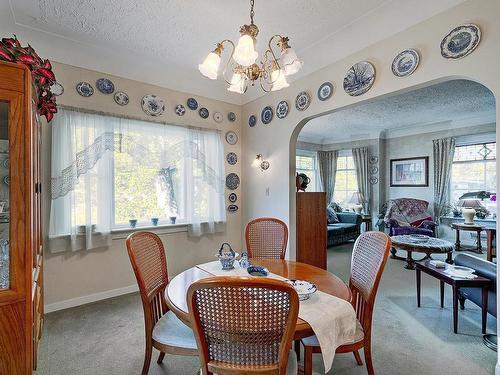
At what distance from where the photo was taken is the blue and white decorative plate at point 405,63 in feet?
7.00

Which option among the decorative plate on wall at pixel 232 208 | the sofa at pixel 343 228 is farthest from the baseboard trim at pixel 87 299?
the sofa at pixel 343 228

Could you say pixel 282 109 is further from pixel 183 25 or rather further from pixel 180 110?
pixel 183 25

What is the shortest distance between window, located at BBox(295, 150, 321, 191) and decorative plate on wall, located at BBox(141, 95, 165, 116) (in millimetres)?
4828

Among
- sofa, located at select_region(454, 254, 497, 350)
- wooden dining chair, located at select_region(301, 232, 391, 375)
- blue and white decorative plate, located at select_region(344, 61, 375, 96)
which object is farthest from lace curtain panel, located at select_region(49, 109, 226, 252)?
sofa, located at select_region(454, 254, 497, 350)

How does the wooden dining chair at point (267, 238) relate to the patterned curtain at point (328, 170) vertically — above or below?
below

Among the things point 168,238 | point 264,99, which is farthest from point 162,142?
point 264,99

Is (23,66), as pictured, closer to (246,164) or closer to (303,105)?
(303,105)

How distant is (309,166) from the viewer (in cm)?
777

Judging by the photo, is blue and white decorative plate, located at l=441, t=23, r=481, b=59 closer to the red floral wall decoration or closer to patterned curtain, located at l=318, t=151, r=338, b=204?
the red floral wall decoration

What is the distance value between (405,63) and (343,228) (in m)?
4.24

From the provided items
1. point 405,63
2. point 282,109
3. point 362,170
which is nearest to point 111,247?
point 282,109

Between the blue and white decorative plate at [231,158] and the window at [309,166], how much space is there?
385 centimetres

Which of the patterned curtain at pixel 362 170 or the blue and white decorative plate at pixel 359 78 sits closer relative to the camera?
the blue and white decorative plate at pixel 359 78

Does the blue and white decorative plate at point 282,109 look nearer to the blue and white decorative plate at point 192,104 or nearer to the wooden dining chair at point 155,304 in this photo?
the blue and white decorative plate at point 192,104
